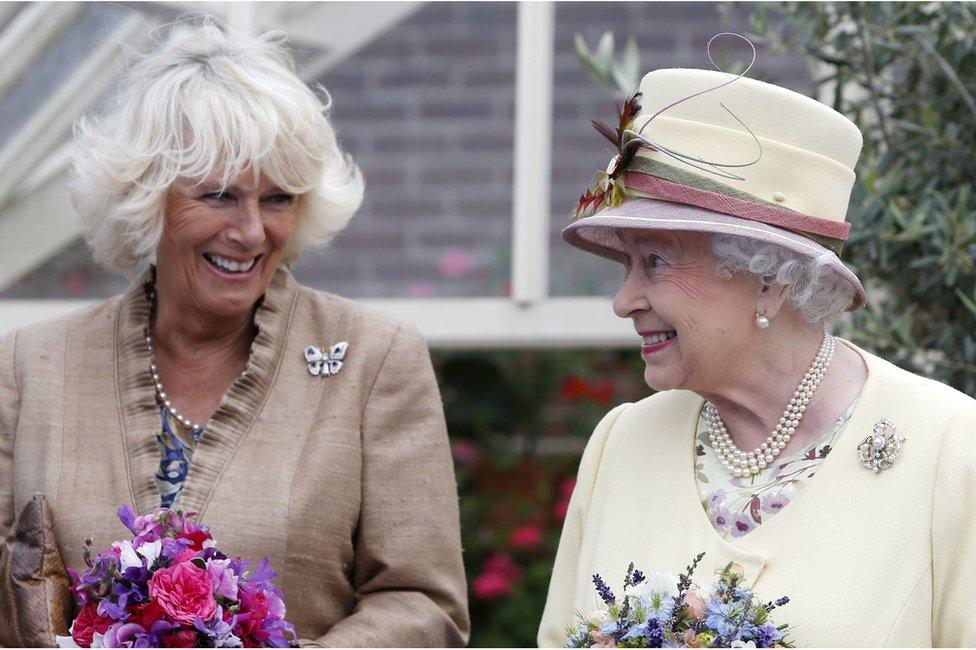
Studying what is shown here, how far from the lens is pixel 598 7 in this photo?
4.77 meters

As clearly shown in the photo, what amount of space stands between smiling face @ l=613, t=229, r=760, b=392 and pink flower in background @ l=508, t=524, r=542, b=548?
9.50 ft

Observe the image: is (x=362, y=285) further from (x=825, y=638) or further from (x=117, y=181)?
(x=825, y=638)

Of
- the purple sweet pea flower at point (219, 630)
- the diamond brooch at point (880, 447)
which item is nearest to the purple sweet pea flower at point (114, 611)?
the purple sweet pea flower at point (219, 630)

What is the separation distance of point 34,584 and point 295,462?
1.92ft

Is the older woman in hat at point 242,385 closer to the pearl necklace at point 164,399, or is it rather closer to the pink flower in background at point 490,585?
the pearl necklace at point 164,399

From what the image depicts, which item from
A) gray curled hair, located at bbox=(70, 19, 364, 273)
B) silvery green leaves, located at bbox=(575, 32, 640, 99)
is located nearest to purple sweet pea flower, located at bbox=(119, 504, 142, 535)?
gray curled hair, located at bbox=(70, 19, 364, 273)

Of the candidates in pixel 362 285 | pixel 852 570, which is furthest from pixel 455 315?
pixel 852 570

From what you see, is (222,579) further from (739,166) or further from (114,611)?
(739,166)

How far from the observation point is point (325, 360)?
10.6ft

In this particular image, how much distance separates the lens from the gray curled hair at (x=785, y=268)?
Answer: 8.32 ft

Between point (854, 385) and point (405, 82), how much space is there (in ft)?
8.66

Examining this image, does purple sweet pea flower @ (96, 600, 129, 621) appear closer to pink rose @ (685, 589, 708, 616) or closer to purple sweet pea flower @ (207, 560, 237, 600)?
purple sweet pea flower @ (207, 560, 237, 600)

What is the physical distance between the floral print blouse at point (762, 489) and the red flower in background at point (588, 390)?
2923 millimetres

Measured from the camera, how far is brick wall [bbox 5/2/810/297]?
4.77 meters
